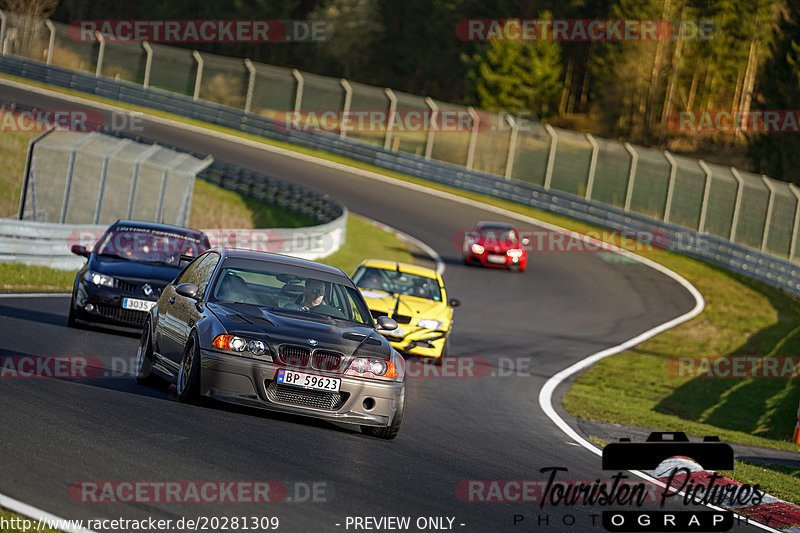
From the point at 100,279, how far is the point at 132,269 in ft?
1.74

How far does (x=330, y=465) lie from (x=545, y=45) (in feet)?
236

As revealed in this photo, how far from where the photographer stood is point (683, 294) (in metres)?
32.3

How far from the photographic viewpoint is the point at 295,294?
10.3m

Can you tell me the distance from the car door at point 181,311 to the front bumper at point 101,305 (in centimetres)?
302

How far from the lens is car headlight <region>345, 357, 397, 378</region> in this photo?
936cm

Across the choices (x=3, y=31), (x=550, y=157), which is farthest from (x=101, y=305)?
(x=3, y=31)

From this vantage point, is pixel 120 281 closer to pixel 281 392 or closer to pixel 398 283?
pixel 398 283

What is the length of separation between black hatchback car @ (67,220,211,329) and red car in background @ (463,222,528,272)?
57.1 ft

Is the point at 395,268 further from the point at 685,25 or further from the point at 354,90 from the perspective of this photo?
the point at 685,25

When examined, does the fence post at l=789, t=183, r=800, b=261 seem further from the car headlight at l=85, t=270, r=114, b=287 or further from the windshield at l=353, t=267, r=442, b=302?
the car headlight at l=85, t=270, r=114, b=287

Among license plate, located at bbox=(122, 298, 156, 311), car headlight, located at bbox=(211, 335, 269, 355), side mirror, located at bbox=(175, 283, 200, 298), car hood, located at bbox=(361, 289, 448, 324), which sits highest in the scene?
side mirror, located at bbox=(175, 283, 200, 298)

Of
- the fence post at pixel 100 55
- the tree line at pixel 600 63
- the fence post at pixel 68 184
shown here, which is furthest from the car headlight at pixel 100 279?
the tree line at pixel 600 63

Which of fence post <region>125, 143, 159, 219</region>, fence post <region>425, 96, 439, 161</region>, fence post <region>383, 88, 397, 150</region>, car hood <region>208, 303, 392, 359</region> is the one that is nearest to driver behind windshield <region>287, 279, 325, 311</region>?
car hood <region>208, 303, 392, 359</region>

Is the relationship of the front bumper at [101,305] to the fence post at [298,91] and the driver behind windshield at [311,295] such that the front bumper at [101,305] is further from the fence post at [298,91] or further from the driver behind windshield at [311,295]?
the fence post at [298,91]
